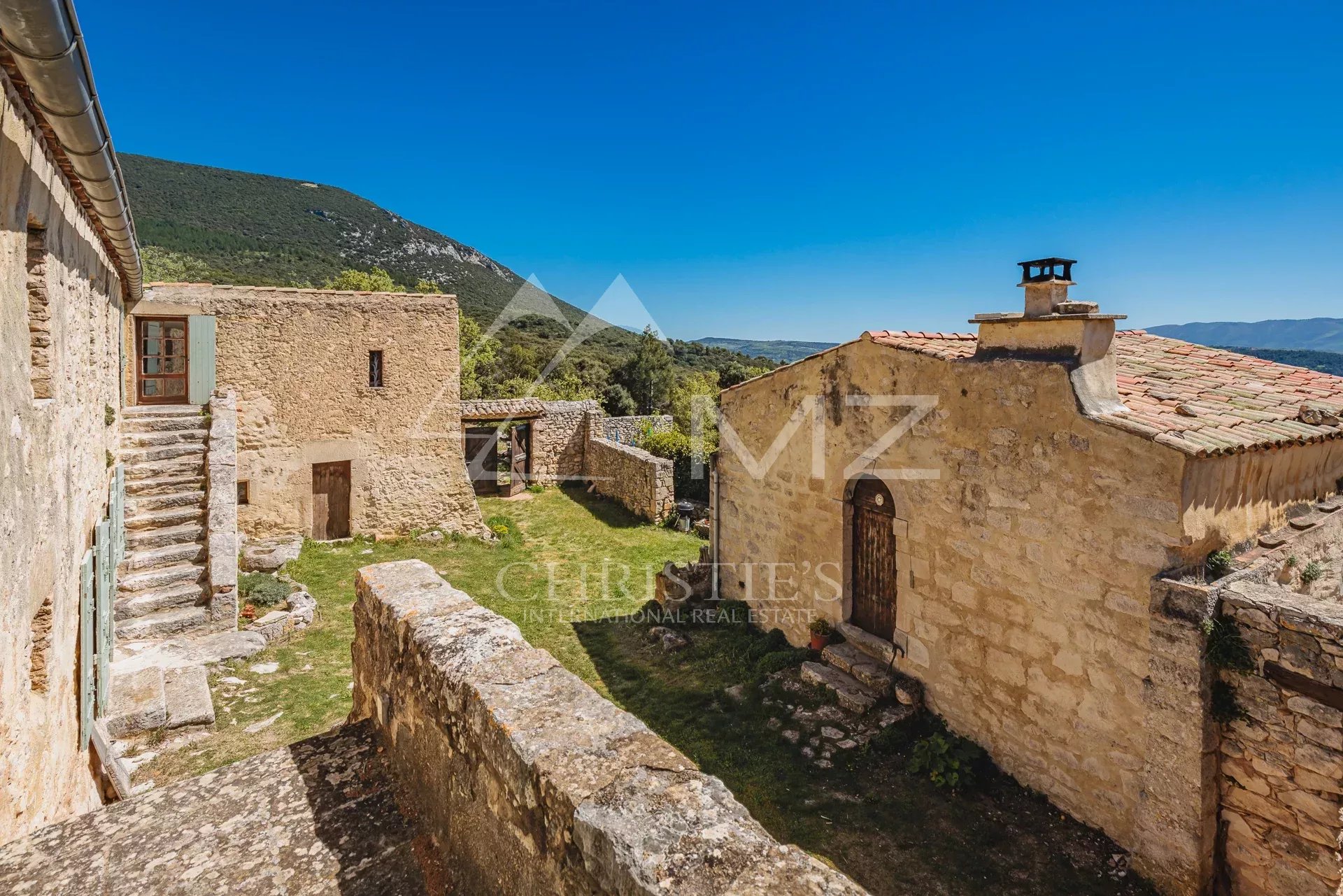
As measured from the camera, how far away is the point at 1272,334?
59.6m

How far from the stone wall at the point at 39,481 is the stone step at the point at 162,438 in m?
5.29

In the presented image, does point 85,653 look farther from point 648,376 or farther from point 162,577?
point 648,376

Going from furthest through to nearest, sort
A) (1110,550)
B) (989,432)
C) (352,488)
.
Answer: (352,488) < (989,432) < (1110,550)

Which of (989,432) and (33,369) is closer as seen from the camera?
(33,369)

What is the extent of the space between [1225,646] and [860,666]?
346cm

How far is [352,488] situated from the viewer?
43.4 feet

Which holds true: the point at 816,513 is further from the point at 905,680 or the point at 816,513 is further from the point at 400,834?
the point at 400,834

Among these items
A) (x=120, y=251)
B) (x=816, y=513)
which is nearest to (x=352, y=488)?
(x=120, y=251)

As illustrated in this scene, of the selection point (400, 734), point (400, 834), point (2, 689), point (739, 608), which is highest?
point (2, 689)

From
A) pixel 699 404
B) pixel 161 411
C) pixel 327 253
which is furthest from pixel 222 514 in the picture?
pixel 327 253

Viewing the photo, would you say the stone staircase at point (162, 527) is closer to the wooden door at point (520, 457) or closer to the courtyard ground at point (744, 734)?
the courtyard ground at point (744, 734)

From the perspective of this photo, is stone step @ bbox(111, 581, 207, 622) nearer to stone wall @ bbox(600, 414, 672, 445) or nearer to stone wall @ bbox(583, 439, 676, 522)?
stone wall @ bbox(583, 439, 676, 522)

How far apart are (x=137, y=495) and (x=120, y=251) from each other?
3722 millimetres

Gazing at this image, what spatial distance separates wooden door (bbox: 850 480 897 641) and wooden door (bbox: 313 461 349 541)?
1007 centimetres
